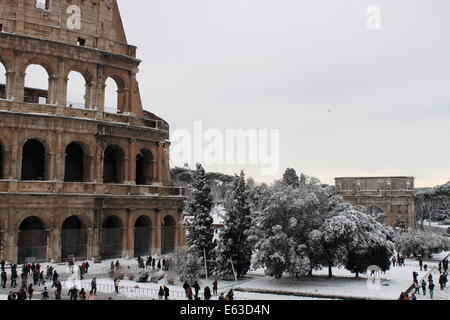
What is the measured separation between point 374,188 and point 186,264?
203 ft

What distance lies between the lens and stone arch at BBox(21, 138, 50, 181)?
35.8 metres

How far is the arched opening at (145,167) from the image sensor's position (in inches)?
1604

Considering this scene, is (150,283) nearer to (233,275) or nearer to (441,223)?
(233,275)

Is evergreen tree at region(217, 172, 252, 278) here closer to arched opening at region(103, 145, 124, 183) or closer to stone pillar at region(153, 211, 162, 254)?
stone pillar at region(153, 211, 162, 254)

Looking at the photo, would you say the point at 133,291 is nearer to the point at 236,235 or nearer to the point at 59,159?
the point at 236,235

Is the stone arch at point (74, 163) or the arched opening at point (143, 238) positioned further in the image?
the arched opening at point (143, 238)

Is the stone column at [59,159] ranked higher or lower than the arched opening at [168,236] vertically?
higher

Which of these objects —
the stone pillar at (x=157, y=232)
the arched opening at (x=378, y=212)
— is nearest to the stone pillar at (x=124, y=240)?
the stone pillar at (x=157, y=232)

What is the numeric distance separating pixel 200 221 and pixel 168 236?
9.85m

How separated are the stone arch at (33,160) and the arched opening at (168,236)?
10932 mm

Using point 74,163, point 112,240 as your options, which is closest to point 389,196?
point 112,240

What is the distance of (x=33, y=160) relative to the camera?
119 ft

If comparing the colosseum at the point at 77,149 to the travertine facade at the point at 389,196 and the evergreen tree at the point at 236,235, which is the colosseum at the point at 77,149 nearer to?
the evergreen tree at the point at 236,235
